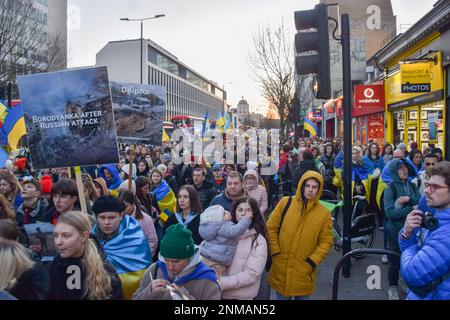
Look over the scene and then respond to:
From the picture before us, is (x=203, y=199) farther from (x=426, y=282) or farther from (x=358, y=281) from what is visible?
(x=426, y=282)

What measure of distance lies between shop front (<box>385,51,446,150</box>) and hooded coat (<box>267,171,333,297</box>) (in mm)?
10804

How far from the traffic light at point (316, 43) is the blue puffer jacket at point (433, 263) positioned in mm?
3364

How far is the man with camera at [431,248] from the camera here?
2.65 metres

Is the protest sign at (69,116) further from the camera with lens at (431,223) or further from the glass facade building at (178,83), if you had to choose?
the glass facade building at (178,83)

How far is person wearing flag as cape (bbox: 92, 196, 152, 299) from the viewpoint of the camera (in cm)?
397

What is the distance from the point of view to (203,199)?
760 centimetres

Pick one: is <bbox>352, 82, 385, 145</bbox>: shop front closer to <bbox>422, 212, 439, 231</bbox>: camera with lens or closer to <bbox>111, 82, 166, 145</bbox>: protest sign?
<bbox>111, 82, 166, 145</bbox>: protest sign

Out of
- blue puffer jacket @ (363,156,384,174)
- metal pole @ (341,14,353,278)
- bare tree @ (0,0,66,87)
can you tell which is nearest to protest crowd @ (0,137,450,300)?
metal pole @ (341,14,353,278)

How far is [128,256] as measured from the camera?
4027mm

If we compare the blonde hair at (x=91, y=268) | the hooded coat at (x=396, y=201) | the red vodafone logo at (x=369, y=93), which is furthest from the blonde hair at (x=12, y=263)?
the red vodafone logo at (x=369, y=93)

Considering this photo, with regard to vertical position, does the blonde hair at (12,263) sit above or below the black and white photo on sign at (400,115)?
below

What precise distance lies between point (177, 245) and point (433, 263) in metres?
1.54
